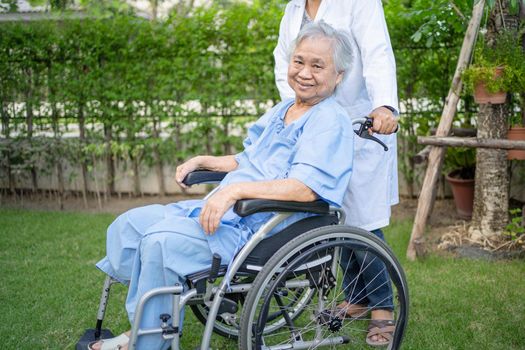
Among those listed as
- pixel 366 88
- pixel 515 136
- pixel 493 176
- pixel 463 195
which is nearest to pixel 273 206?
pixel 366 88

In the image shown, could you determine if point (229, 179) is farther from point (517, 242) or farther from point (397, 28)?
point (397, 28)

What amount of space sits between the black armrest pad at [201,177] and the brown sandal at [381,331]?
36.4 inches

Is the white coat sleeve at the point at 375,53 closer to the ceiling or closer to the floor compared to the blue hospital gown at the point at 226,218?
closer to the ceiling

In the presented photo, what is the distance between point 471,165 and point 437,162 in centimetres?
97

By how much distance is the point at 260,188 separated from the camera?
2.19 meters

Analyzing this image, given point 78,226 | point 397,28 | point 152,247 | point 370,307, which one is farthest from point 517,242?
point 78,226

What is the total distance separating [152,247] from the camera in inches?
85.7

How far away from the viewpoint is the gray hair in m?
2.38

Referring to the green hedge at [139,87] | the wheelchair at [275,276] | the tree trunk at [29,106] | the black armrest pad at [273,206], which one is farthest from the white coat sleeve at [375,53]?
the tree trunk at [29,106]

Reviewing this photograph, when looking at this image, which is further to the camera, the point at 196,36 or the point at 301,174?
the point at 196,36

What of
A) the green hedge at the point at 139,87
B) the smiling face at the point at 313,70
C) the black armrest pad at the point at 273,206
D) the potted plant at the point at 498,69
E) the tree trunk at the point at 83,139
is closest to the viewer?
the black armrest pad at the point at 273,206

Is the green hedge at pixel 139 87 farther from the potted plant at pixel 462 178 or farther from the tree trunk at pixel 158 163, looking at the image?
the potted plant at pixel 462 178

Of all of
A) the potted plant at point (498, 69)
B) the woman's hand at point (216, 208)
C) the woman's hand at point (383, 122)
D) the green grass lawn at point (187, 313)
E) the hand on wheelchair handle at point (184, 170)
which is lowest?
the green grass lawn at point (187, 313)

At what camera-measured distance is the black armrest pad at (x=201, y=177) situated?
8.70ft
